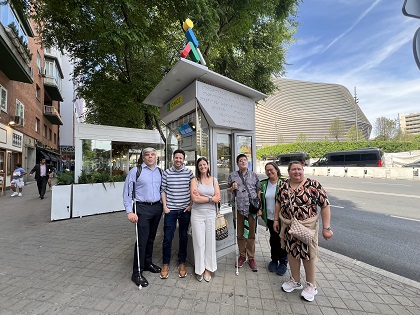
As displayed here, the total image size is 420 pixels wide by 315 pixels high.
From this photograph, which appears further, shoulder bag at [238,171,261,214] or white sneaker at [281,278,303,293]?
shoulder bag at [238,171,261,214]

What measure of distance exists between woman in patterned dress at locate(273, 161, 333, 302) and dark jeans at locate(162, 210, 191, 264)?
1406 mm

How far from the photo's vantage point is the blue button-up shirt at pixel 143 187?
314 centimetres

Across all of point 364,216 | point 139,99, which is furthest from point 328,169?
point 139,99

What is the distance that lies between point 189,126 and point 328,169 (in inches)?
866

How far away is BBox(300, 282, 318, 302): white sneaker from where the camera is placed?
2.73 metres

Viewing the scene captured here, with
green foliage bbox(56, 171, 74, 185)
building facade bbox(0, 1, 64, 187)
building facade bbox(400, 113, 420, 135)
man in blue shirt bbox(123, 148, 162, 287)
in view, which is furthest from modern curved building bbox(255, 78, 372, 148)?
man in blue shirt bbox(123, 148, 162, 287)

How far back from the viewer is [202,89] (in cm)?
379

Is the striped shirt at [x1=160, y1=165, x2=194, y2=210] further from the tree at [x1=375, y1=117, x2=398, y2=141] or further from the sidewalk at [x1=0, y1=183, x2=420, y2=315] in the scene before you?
the tree at [x1=375, y1=117, x2=398, y2=141]

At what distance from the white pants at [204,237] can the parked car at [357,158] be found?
939 inches

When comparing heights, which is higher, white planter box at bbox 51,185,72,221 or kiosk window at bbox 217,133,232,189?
kiosk window at bbox 217,133,232,189

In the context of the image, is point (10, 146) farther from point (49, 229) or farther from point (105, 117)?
point (49, 229)

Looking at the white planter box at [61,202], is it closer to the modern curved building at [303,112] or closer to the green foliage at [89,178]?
the green foliage at [89,178]

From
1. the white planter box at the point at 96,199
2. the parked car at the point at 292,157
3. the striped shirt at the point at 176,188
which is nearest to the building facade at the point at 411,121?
the parked car at the point at 292,157

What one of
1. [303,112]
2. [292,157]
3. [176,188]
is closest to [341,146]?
[292,157]
